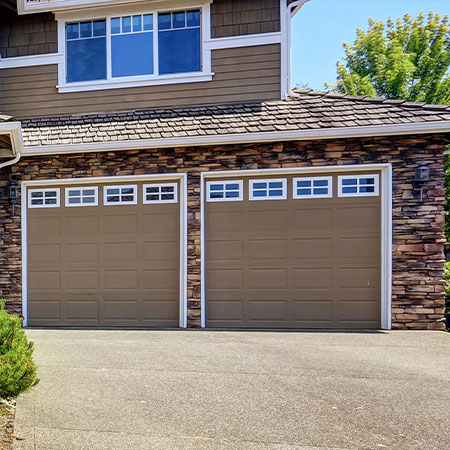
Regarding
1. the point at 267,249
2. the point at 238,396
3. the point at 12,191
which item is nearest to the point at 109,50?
the point at 12,191

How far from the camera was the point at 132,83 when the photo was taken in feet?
29.9

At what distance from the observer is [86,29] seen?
9.41 metres

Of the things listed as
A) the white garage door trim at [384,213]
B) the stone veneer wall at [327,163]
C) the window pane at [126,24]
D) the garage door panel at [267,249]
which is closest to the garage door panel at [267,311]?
the garage door panel at [267,249]

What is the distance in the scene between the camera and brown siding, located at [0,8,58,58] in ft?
31.0

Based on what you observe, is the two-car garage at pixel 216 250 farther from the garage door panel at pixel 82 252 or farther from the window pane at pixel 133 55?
the window pane at pixel 133 55

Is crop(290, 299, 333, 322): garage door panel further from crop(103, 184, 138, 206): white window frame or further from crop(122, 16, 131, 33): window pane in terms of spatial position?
crop(122, 16, 131, 33): window pane

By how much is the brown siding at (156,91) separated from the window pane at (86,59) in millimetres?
331

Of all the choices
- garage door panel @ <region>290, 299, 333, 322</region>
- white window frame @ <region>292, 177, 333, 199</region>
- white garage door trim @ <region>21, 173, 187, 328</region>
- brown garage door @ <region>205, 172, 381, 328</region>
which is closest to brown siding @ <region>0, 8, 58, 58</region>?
white garage door trim @ <region>21, 173, 187, 328</region>

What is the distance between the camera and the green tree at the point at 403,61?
1545cm

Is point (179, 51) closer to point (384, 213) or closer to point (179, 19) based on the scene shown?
point (179, 19)

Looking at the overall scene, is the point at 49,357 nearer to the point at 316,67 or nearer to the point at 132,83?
the point at 132,83

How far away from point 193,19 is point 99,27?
1880 millimetres

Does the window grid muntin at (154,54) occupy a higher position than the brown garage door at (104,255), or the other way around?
the window grid muntin at (154,54)

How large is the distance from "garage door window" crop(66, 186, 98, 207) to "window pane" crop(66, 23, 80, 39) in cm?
317
